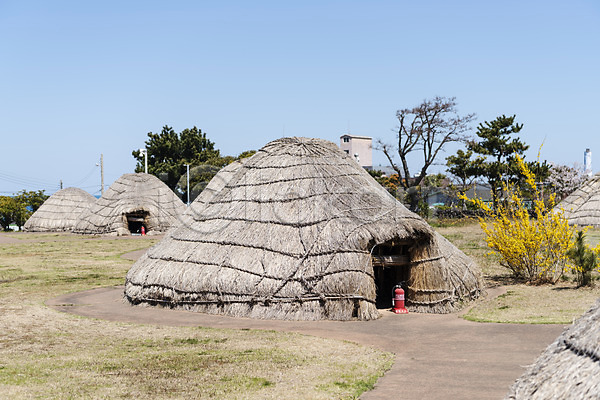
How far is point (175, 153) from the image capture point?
69812 mm

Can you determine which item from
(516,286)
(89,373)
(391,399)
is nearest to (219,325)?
(89,373)

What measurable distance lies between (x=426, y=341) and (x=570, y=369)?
711 centimetres

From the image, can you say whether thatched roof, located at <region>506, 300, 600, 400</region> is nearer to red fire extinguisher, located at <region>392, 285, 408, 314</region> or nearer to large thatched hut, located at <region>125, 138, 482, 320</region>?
large thatched hut, located at <region>125, 138, 482, 320</region>

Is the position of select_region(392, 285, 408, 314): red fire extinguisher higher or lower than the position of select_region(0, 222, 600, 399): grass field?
higher

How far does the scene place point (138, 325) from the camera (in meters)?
15.2

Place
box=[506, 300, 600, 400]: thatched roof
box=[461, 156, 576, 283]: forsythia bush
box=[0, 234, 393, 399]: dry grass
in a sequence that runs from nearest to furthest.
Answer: box=[506, 300, 600, 400]: thatched roof < box=[0, 234, 393, 399]: dry grass < box=[461, 156, 576, 283]: forsythia bush

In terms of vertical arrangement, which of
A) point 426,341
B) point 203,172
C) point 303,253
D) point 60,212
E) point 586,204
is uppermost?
point 203,172

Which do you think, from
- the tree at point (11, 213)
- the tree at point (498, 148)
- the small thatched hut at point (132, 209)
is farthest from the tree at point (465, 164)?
the tree at point (11, 213)

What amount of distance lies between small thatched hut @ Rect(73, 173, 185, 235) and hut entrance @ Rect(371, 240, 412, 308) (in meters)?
28.6

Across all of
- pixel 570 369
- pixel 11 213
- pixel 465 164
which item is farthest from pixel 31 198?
pixel 570 369

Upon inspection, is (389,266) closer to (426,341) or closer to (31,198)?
(426,341)

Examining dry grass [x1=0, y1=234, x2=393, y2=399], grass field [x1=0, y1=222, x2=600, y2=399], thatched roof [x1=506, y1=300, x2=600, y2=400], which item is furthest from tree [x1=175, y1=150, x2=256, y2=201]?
thatched roof [x1=506, y1=300, x2=600, y2=400]

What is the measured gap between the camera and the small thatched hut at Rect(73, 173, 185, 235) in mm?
44781

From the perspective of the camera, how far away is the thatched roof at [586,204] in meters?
35.3
